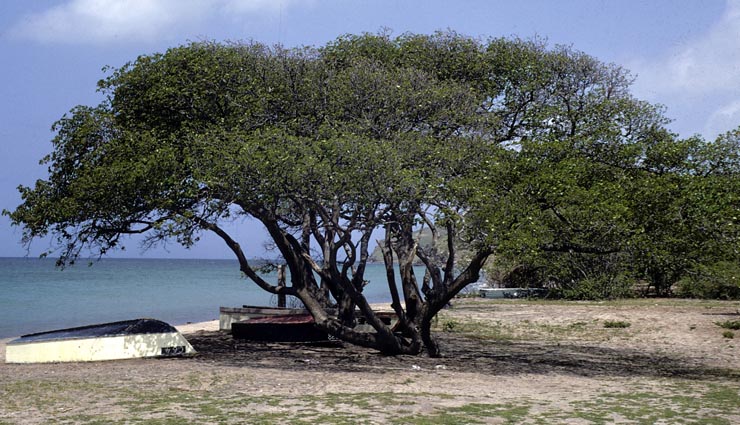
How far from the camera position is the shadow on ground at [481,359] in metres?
18.3

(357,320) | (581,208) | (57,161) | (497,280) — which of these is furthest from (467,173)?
(497,280)

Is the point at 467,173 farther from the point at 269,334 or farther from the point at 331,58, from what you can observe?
the point at 269,334

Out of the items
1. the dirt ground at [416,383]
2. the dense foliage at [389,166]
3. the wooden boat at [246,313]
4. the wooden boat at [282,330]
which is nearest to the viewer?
the dirt ground at [416,383]

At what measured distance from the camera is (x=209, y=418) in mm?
11648

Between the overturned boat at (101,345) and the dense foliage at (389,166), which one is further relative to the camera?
the overturned boat at (101,345)

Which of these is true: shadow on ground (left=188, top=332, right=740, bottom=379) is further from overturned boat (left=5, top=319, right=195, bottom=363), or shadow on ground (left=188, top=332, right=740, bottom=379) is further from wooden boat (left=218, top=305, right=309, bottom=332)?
wooden boat (left=218, top=305, right=309, bottom=332)

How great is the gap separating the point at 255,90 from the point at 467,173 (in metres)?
5.83

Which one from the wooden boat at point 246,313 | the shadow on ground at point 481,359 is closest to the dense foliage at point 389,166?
the shadow on ground at point 481,359

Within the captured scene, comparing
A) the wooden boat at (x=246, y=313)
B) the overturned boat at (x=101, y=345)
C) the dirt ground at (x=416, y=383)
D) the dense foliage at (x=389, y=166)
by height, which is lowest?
the dirt ground at (x=416, y=383)

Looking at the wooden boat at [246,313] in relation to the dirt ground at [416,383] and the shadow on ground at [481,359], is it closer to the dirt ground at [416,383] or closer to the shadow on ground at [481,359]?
the dirt ground at [416,383]

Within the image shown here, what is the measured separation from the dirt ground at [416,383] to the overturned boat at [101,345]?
2.11 ft

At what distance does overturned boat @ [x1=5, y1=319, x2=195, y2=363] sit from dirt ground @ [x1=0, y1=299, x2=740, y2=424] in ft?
2.11

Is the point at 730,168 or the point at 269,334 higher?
the point at 730,168

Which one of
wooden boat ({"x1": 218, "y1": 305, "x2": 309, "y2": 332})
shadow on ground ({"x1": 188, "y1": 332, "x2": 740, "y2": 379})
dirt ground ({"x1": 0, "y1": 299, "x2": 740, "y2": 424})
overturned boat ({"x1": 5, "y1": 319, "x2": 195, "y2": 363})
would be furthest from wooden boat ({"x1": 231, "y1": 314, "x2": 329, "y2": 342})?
overturned boat ({"x1": 5, "y1": 319, "x2": 195, "y2": 363})
